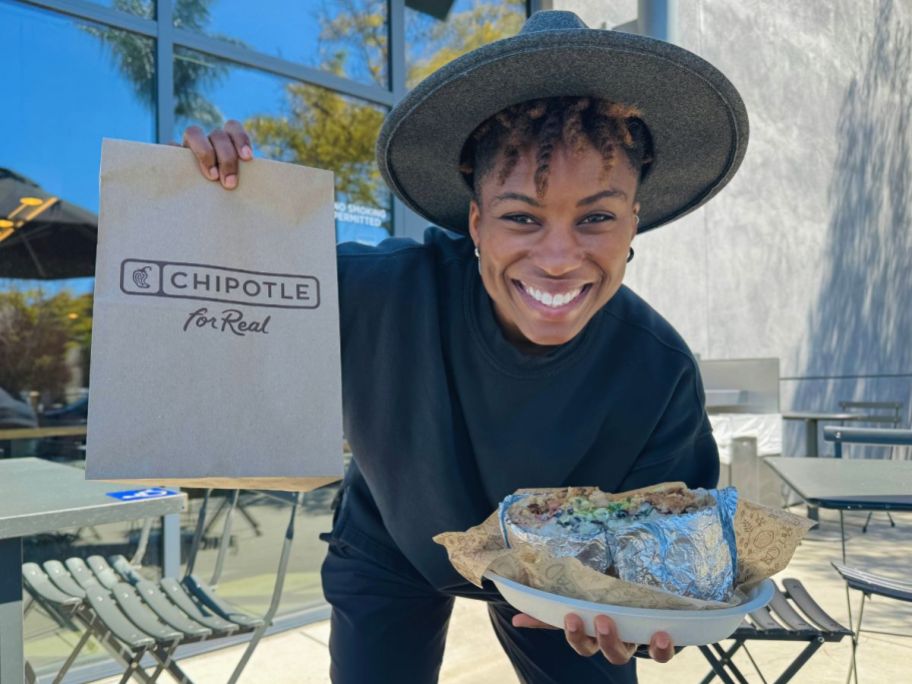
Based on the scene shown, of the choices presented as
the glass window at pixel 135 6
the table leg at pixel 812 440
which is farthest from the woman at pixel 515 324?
the table leg at pixel 812 440

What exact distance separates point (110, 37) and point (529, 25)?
283cm

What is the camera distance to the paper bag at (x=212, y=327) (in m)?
1.09

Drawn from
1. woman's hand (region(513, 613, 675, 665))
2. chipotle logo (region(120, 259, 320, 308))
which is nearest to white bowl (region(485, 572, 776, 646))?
woman's hand (region(513, 613, 675, 665))

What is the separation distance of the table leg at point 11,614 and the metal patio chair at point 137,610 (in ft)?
1.56

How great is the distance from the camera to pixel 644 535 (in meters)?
1.28

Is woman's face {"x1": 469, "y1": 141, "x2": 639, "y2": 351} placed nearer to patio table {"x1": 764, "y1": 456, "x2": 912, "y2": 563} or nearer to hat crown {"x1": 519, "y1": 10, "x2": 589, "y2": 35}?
hat crown {"x1": 519, "y1": 10, "x2": 589, "y2": 35}

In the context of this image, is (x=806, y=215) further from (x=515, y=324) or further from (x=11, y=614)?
(x=11, y=614)

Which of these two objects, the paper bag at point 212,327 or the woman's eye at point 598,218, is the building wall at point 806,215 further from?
the paper bag at point 212,327

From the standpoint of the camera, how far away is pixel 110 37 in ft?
11.5

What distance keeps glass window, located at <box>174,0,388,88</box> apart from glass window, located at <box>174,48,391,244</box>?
0.16 metres

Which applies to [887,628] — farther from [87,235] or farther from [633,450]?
[87,235]

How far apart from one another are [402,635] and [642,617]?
75 centimetres

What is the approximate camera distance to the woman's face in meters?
1.33

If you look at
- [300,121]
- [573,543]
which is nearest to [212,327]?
[573,543]
